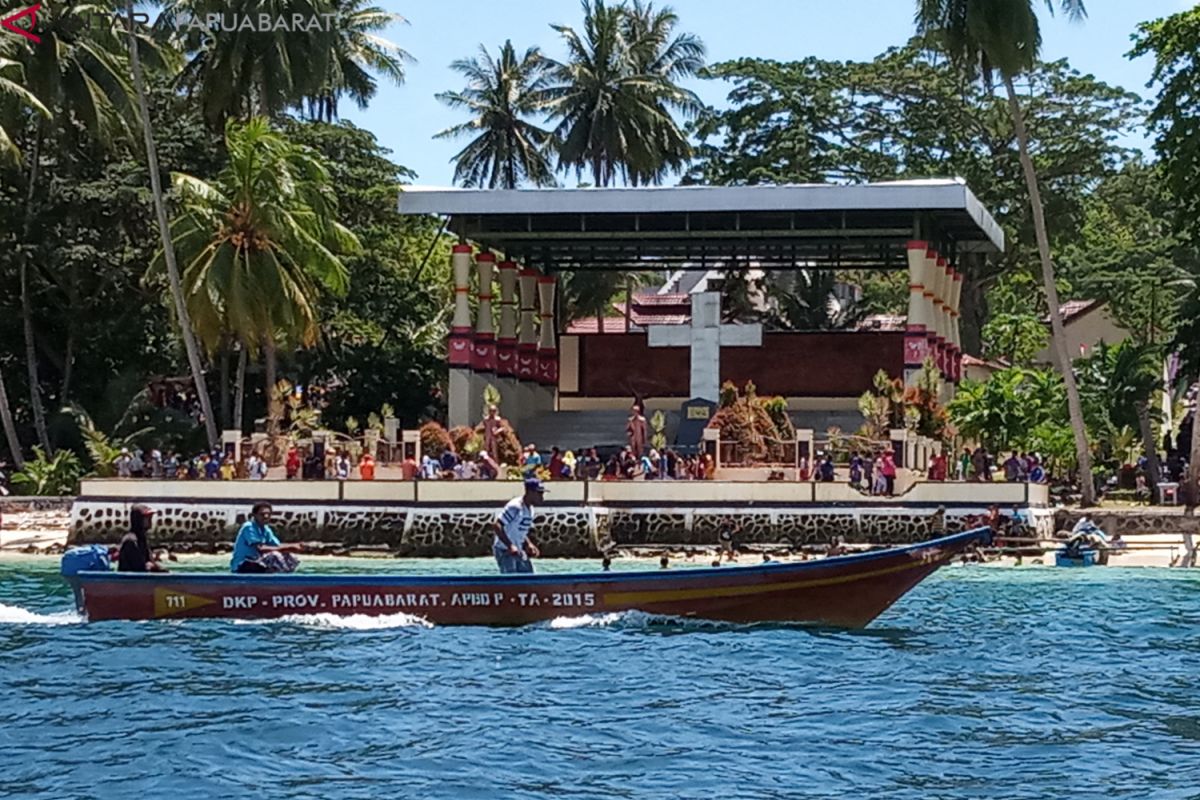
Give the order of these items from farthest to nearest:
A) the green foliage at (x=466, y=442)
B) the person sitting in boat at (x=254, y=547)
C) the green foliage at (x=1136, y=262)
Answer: the green foliage at (x=1136, y=262) < the green foliage at (x=466, y=442) < the person sitting in boat at (x=254, y=547)

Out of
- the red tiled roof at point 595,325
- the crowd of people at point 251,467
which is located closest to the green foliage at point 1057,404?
the crowd of people at point 251,467

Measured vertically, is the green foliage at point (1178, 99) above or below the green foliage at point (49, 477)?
above

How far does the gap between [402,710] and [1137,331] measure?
49.6m

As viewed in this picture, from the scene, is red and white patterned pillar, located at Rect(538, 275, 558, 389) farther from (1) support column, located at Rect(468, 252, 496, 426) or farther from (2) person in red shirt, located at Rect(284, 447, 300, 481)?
(2) person in red shirt, located at Rect(284, 447, 300, 481)

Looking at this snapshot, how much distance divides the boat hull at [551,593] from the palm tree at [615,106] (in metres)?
40.1

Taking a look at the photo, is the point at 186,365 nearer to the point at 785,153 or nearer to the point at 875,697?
the point at 785,153

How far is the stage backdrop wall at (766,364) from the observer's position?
51.8 metres

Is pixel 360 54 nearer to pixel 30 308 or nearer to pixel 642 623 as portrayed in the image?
pixel 30 308

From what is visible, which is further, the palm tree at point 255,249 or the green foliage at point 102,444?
the palm tree at point 255,249

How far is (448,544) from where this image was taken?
120 ft

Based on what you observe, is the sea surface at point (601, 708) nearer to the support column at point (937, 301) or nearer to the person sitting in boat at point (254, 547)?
the person sitting in boat at point (254, 547)

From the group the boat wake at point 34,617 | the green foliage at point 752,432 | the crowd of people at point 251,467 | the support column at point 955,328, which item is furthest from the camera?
the support column at point 955,328

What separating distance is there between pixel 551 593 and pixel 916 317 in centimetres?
2443

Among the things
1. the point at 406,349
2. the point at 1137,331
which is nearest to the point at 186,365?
the point at 406,349
